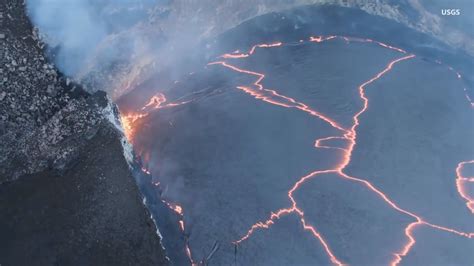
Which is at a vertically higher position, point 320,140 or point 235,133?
point 235,133

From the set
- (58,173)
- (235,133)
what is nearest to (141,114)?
(235,133)

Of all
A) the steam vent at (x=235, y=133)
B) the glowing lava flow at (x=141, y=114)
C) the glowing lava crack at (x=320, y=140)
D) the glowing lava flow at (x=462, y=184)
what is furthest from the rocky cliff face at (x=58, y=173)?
the glowing lava flow at (x=462, y=184)

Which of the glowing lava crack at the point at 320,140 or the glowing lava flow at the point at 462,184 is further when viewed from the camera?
the glowing lava flow at the point at 462,184

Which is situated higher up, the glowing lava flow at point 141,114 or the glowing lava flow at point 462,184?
the glowing lava flow at point 141,114

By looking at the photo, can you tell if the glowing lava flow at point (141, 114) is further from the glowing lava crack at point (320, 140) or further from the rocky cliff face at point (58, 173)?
the rocky cliff face at point (58, 173)

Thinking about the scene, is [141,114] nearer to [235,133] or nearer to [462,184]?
[235,133]

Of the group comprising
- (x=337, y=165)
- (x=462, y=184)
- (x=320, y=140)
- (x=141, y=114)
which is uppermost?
(x=141, y=114)

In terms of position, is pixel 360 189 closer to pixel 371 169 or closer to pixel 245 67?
pixel 371 169
